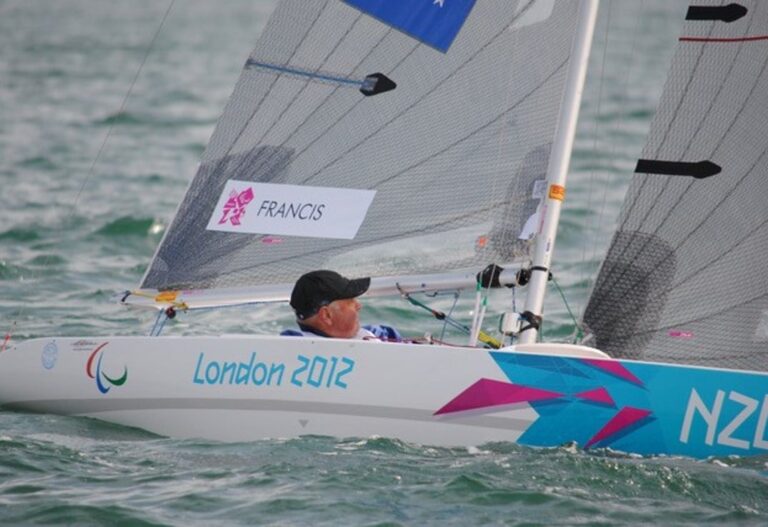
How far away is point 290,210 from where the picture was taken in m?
7.47

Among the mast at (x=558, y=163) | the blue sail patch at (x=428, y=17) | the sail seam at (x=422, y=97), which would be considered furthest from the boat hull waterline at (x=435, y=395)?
the blue sail patch at (x=428, y=17)

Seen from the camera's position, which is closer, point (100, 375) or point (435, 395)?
point (435, 395)

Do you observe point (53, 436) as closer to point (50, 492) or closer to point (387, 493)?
point (50, 492)

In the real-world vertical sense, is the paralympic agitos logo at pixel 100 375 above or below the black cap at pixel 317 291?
below

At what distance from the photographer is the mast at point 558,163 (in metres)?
7.08

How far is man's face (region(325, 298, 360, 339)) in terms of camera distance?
7.04 m

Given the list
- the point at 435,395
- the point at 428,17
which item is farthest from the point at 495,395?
the point at 428,17

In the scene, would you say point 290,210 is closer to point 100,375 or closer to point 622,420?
point 100,375

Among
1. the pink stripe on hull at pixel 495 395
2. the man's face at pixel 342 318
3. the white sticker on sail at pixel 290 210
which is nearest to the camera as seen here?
the pink stripe on hull at pixel 495 395

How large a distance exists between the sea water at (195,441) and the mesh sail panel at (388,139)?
0.38 meters

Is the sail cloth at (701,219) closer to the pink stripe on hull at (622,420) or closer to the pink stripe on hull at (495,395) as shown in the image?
the pink stripe on hull at (622,420)

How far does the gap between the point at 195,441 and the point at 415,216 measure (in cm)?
138

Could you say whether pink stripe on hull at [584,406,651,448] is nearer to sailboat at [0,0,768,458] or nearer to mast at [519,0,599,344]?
sailboat at [0,0,768,458]

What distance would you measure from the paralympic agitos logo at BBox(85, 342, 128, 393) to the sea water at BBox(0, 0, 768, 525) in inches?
6.9
